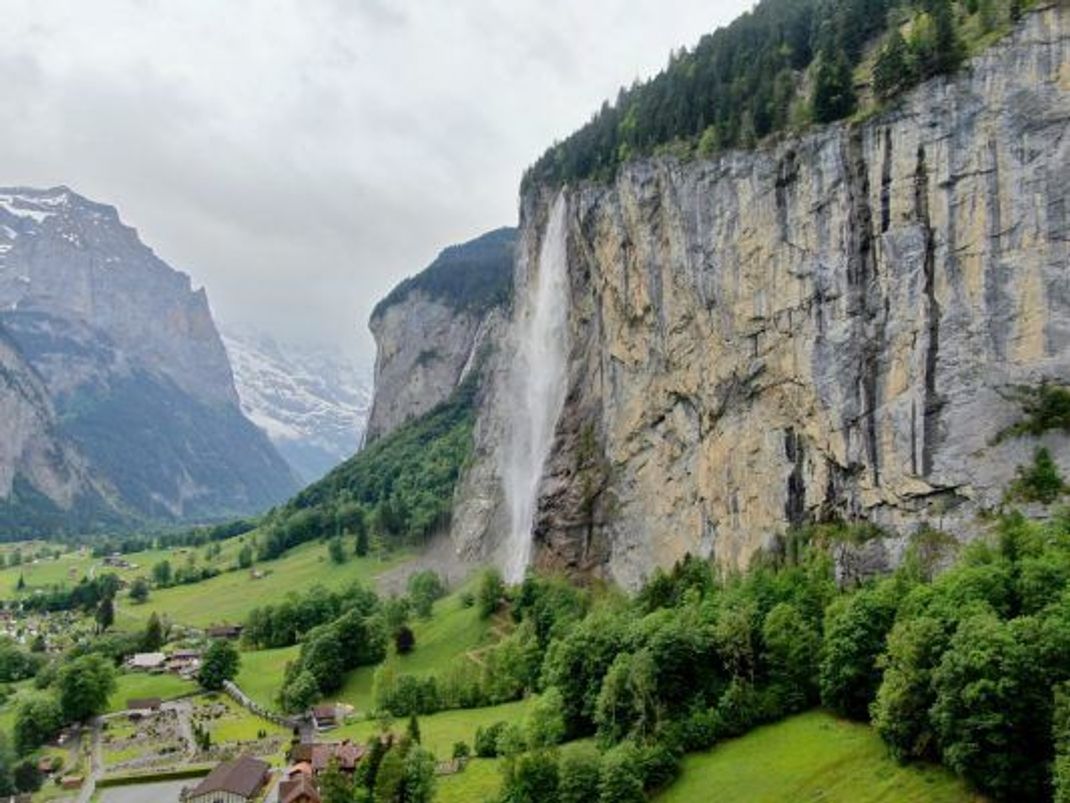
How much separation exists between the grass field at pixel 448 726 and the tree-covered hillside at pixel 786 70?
47147 mm

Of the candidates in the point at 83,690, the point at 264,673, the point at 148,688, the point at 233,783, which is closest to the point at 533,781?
the point at 233,783

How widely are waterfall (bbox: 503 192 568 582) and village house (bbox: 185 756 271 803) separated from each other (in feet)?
157

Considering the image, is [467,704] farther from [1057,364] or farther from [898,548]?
[1057,364]

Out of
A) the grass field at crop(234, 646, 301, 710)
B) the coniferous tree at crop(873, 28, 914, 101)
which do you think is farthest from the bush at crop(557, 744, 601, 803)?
the coniferous tree at crop(873, 28, 914, 101)

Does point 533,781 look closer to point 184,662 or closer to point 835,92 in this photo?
point 835,92

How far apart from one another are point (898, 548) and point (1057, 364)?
1423 cm

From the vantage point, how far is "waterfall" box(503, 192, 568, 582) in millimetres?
123938

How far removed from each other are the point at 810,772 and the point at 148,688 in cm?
7659

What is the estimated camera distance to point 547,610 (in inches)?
3733

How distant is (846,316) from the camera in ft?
236

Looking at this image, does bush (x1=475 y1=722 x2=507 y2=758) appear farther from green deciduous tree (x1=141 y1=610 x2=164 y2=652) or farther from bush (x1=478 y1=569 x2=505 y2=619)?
green deciduous tree (x1=141 y1=610 x2=164 y2=652)

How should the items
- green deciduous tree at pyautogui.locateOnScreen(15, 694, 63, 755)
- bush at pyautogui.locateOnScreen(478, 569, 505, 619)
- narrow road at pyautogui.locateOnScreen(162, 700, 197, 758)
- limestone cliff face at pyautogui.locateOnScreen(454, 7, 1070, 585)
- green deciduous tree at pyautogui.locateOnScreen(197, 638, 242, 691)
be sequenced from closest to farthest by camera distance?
limestone cliff face at pyautogui.locateOnScreen(454, 7, 1070, 585) → narrow road at pyautogui.locateOnScreen(162, 700, 197, 758) → green deciduous tree at pyautogui.locateOnScreen(15, 694, 63, 755) → green deciduous tree at pyautogui.locateOnScreen(197, 638, 242, 691) → bush at pyautogui.locateOnScreen(478, 569, 505, 619)

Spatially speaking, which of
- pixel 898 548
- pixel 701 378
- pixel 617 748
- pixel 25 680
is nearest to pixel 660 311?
pixel 701 378

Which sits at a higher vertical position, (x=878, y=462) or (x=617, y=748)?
(x=878, y=462)
